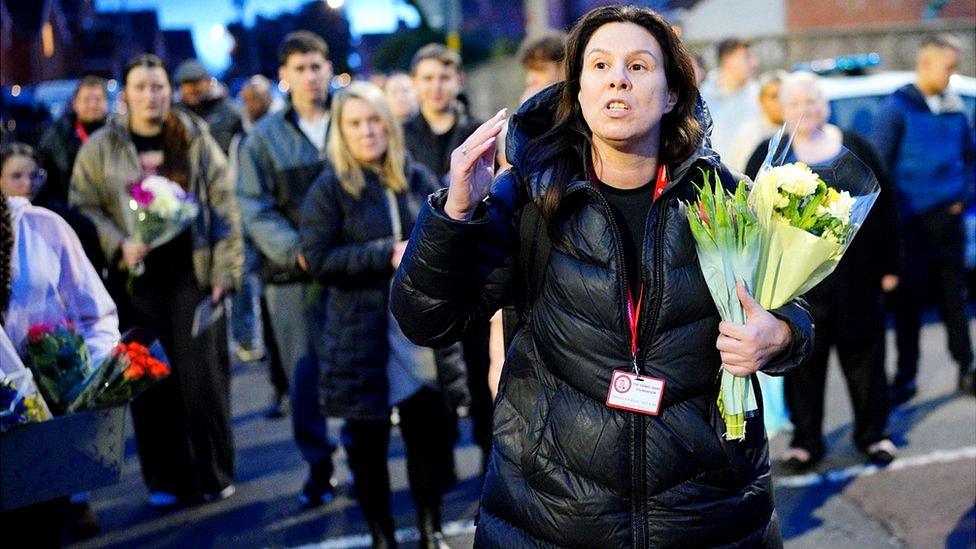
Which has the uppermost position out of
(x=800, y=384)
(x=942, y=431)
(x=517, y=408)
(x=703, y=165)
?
(x=703, y=165)

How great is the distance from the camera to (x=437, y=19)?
21.4 meters

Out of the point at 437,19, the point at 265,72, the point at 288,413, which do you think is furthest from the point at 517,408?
the point at 265,72

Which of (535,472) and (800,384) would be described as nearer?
(535,472)

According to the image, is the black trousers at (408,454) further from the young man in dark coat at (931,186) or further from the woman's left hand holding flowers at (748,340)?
the young man in dark coat at (931,186)

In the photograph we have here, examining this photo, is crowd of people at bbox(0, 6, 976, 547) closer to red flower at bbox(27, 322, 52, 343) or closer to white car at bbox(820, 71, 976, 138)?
red flower at bbox(27, 322, 52, 343)

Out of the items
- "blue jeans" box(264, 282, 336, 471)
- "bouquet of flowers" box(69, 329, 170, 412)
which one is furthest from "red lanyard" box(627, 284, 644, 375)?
"blue jeans" box(264, 282, 336, 471)

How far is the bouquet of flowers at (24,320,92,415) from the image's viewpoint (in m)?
3.65

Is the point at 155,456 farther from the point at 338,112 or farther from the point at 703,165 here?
the point at 703,165

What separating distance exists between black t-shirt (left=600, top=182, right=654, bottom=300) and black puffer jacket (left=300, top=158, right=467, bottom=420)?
2.45 meters

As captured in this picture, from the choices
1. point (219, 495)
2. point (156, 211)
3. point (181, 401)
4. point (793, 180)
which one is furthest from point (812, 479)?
point (793, 180)

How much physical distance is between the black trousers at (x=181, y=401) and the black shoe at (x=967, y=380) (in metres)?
4.80

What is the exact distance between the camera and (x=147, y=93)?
644cm

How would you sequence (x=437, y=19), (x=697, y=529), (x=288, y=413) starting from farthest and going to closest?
(x=437, y=19), (x=288, y=413), (x=697, y=529)

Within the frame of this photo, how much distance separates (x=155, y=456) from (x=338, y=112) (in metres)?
2.36
